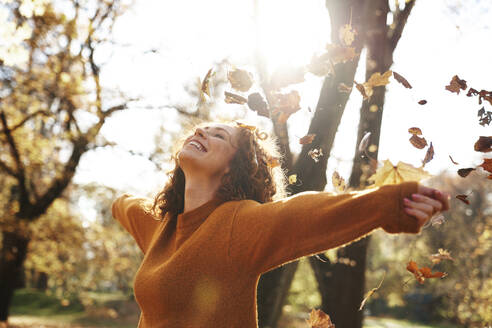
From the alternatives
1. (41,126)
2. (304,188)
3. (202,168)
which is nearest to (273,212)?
(202,168)

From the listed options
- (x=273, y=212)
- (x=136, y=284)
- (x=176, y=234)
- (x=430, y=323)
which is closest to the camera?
(x=273, y=212)

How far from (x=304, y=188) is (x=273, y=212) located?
114cm

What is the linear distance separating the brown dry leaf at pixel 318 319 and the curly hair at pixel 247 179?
1.86ft

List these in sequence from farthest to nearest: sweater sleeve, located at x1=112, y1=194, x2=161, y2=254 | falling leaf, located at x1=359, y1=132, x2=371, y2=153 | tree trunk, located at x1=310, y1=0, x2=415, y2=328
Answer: tree trunk, located at x1=310, y1=0, x2=415, y2=328
sweater sleeve, located at x1=112, y1=194, x2=161, y2=254
falling leaf, located at x1=359, y1=132, x2=371, y2=153

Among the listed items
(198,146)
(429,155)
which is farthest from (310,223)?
(198,146)

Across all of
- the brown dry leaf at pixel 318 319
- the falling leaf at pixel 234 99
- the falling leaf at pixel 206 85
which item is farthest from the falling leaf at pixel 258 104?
the brown dry leaf at pixel 318 319

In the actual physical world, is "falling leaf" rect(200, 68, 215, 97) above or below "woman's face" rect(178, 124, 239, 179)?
above

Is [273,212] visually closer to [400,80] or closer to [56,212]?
[400,80]

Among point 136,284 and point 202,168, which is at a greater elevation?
point 202,168

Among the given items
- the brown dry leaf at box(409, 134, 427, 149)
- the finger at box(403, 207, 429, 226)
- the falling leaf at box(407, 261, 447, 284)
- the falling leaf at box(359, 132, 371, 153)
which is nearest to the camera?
the finger at box(403, 207, 429, 226)

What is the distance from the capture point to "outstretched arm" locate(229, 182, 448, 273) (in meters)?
1.13

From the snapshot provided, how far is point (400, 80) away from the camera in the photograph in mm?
1793

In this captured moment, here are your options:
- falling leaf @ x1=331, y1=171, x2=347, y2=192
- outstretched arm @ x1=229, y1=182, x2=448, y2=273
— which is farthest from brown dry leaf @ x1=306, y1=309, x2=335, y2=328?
falling leaf @ x1=331, y1=171, x2=347, y2=192

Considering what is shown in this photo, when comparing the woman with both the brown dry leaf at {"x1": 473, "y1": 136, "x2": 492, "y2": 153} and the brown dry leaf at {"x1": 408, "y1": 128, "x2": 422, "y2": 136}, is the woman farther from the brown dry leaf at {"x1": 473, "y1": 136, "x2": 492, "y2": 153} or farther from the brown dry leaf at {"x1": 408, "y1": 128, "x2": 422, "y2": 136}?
the brown dry leaf at {"x1": 473, "y1": 136, "x2": 492, "y2": 153}
